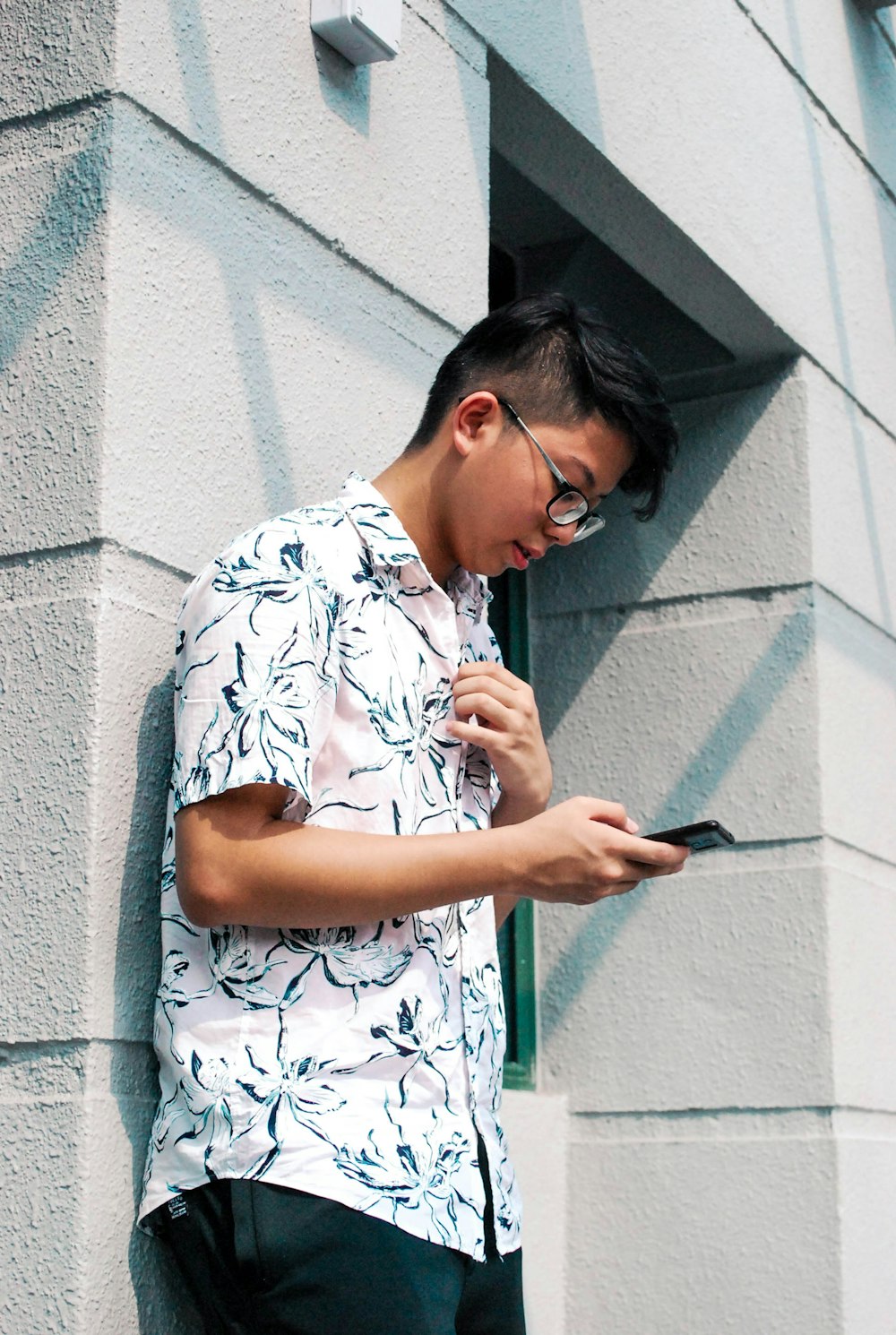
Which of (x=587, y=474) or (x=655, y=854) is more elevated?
(x=587, y=474)

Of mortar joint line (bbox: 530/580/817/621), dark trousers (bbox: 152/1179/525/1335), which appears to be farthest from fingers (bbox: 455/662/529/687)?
mortar joint line (bbox: 530/580/817/621)

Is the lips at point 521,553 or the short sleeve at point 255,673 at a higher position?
the lips at point 521,553

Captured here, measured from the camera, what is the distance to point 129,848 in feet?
6.58

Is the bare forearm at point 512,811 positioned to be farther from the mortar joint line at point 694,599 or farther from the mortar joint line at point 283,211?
the mortar joint line at point 694,599

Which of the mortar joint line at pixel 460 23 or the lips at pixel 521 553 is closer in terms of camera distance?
the lips at pixel 521 553

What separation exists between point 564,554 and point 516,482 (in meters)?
2.34

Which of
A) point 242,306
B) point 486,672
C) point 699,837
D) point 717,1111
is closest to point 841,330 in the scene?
point 717,1111

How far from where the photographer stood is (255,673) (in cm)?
179

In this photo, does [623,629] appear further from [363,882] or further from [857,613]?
[363,882]

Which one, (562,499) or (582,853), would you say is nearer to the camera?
(582,853)

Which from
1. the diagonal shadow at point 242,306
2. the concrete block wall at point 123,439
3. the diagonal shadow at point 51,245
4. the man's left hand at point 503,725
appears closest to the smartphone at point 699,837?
the man's left hand at point 503,725

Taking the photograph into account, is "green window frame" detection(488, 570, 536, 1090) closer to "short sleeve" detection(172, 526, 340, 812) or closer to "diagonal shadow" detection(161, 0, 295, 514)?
"diagonal shadow" detection(161, 0, 295, 514)

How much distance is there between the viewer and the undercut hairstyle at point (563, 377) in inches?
83.6

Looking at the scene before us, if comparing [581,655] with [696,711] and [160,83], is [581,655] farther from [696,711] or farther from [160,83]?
[160,83]
